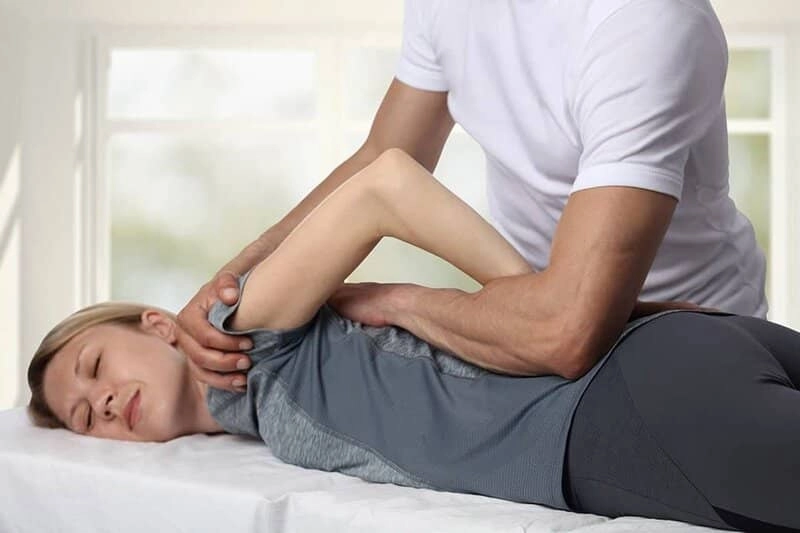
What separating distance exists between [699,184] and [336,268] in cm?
56

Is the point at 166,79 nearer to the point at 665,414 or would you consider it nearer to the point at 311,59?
the point at 311,59

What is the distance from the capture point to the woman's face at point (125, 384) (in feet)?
6.20

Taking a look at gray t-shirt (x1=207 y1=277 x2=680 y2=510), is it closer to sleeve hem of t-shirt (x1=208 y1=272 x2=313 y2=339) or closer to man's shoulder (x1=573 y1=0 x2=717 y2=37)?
sleeve hem of t-shirt (x1=208 y1=272 x2=313 y2=339)

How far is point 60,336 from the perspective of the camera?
78.7 inches

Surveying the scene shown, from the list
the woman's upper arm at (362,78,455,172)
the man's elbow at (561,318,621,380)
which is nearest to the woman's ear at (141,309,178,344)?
the woman's upper arm at (362,78,455,172)

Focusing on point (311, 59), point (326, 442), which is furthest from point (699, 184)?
point (311, 59)

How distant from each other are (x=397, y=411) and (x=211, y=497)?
0.91 ft

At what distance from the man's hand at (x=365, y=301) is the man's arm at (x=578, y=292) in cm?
22

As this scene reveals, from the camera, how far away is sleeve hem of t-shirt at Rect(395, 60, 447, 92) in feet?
6.82

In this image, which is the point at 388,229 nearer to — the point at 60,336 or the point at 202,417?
the point at 202,417

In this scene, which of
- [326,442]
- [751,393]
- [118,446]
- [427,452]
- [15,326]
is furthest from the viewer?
[15,326]

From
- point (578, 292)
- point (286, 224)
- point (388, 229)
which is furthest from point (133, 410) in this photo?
point (578, 292)

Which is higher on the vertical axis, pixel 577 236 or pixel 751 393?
pixel 577 236

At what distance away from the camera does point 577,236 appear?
146cm
